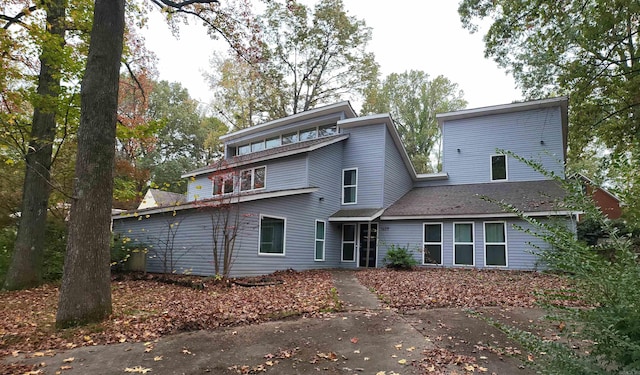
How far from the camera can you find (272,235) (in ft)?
43.5

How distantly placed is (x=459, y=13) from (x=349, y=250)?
10.8 metres

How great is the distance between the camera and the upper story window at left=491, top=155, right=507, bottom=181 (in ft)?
55.4

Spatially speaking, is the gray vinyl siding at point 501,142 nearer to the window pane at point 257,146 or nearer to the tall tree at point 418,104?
the window pane at point 257,146

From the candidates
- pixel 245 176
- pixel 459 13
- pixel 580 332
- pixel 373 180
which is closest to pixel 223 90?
pixel 245 176

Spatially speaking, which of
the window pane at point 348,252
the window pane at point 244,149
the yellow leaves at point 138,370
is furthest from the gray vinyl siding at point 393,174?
the yellow leaves at point 138,370

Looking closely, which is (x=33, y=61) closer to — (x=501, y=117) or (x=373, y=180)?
(x=373, y=180)

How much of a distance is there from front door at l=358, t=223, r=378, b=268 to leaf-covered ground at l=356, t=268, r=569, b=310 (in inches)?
139

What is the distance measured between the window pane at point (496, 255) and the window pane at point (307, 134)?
383 inches

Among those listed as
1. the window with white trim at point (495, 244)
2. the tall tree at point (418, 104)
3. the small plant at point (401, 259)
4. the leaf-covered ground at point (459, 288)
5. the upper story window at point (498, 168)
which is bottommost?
the leaf-covered ground at point (459, 288)

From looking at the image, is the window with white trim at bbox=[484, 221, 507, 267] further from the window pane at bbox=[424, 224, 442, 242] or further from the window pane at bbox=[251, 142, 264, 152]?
the window pane at bbox=[251, 142, 264, 152]

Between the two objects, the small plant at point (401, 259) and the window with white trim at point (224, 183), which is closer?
the window with white trim at point (224, 183)

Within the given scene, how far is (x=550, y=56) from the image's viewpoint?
A: 507 inches

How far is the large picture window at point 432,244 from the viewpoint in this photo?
1510 cm

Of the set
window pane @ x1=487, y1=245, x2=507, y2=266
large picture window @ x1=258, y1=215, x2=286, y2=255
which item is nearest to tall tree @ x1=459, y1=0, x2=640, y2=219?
window pane @ x1=487, y1=245, x2=507, y2=266
